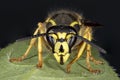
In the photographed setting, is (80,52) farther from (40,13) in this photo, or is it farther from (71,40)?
(40,13)

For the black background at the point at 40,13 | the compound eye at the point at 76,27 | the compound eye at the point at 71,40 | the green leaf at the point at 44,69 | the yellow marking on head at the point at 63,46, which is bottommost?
the green leaf at the point at 44,69

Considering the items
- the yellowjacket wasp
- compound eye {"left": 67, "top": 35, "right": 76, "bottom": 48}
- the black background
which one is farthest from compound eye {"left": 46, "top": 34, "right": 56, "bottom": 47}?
the black background

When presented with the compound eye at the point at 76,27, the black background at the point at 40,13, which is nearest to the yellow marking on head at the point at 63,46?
the compound eye at the point at 76,27

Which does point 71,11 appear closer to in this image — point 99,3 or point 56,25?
point 56,25

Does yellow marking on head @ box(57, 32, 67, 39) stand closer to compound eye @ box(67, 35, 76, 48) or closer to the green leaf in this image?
compound eye @ box(67, 35, 76, 48)

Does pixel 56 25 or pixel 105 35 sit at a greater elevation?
pixel 105 35

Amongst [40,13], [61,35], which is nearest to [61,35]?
[61,35]

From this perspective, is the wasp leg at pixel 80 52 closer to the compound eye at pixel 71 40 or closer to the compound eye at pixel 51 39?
the compound eye at pixel 71 40

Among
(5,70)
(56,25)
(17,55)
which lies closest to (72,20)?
(56,25)
